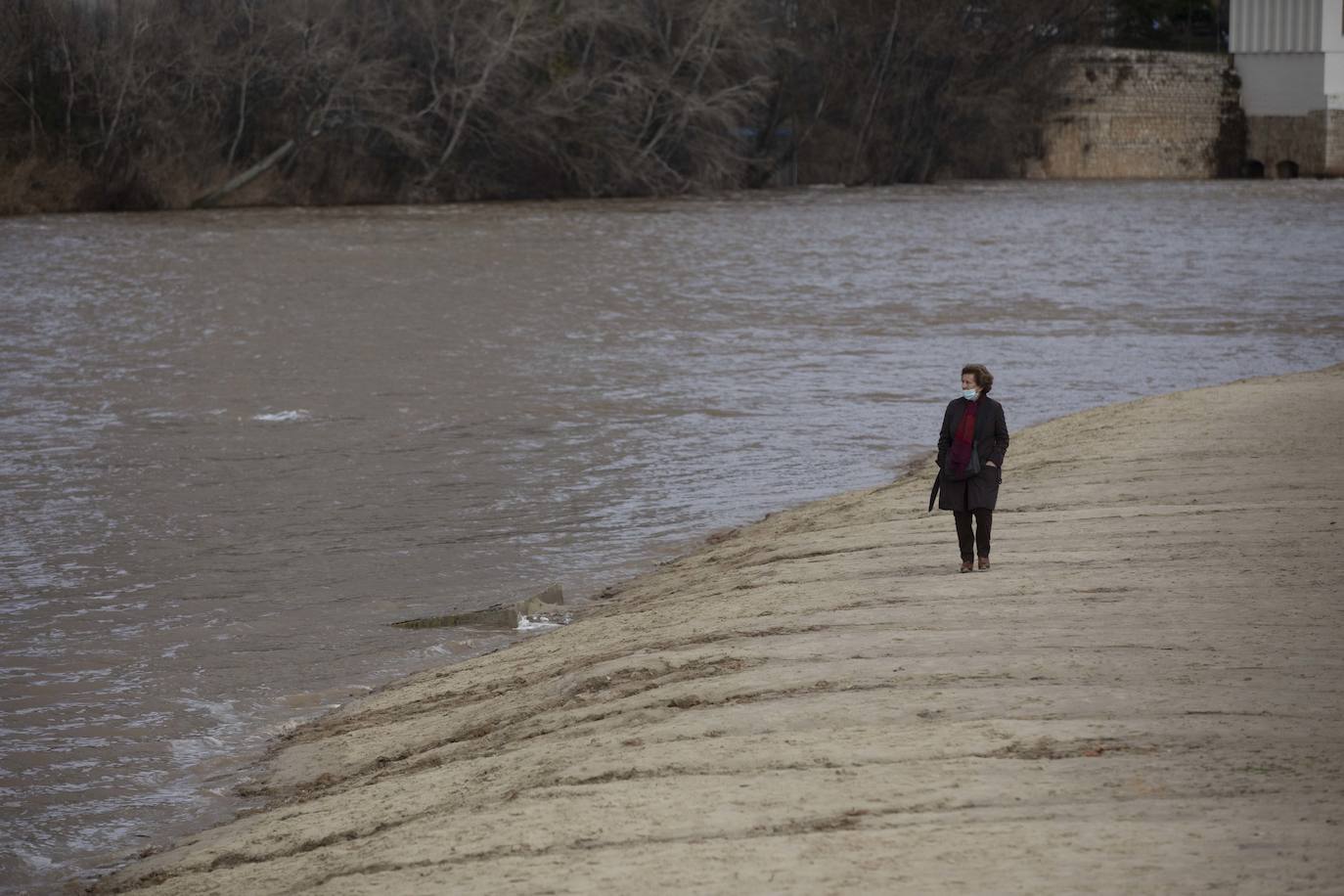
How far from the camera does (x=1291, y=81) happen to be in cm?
7538

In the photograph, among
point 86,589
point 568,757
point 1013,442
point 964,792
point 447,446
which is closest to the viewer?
point 964,792

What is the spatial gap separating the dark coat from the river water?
2.63m

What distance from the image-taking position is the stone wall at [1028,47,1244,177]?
73.3 meters

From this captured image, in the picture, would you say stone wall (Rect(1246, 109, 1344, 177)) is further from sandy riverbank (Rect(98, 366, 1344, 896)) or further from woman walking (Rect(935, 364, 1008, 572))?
woman walking (Rect(935, 364, 1008, 572))

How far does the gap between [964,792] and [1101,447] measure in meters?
6.82

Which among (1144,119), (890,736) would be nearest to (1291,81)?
(1144,119)

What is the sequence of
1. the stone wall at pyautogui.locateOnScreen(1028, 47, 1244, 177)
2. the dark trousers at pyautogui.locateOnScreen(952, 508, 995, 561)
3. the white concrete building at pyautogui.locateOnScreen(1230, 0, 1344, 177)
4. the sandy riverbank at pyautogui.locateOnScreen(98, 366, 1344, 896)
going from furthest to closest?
the white concrete building at pyautogui.locateOnScreen(1230, 0, 1344, 177)
the stone wall at pyautogui.locateOnScreen(1028, 47, 1244, 177)
the dark trousers at pyautogui.locateOnScreen(952, 508, 995, 561)
the sandy riverbank at pyautogui.locateOnScreen(98, 366, 1344, 896)

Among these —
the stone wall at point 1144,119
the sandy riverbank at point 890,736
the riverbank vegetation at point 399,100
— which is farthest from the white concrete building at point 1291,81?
the sandy riverbank at point 890,736

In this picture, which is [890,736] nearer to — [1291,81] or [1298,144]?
[1298,144]

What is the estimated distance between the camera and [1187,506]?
9.12 m

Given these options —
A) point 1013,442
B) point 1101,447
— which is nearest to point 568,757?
point 1101,447

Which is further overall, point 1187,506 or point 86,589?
point 86,589

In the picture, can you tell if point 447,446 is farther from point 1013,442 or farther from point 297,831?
point 297,831

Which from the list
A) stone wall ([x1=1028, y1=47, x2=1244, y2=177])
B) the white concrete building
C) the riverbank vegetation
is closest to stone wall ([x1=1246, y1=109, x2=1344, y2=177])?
the white concrete building
